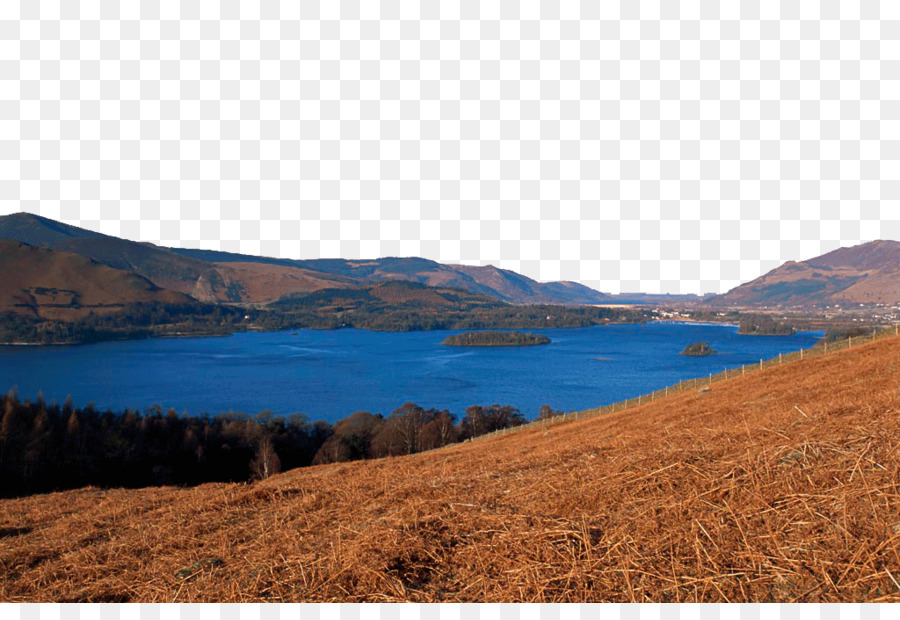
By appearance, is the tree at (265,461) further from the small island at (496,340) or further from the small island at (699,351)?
the small island at (496,340)

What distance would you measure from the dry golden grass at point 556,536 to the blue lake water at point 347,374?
68.2 metres

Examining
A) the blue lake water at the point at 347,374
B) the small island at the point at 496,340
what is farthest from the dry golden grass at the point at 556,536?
the small island at the point at 496,340

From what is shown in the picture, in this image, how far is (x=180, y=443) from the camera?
47625 millimetres

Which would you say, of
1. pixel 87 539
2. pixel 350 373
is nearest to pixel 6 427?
pixel 87 539

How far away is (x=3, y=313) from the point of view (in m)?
177

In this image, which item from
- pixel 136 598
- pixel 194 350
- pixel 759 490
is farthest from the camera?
pixel 194 350

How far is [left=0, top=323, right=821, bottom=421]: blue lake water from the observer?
85.2 metres

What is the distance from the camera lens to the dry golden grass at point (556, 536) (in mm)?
3553

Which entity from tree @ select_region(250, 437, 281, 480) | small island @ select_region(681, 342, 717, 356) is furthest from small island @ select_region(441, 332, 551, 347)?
tree @ select_region(250, 437, 281, 480)

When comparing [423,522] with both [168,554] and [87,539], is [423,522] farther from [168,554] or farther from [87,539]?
[87,539]

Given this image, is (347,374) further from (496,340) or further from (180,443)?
(496,340)

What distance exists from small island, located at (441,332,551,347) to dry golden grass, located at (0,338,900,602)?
172m

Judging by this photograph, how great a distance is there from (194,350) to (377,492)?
566ft

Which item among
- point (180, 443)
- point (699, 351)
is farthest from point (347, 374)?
point (699, 351)
